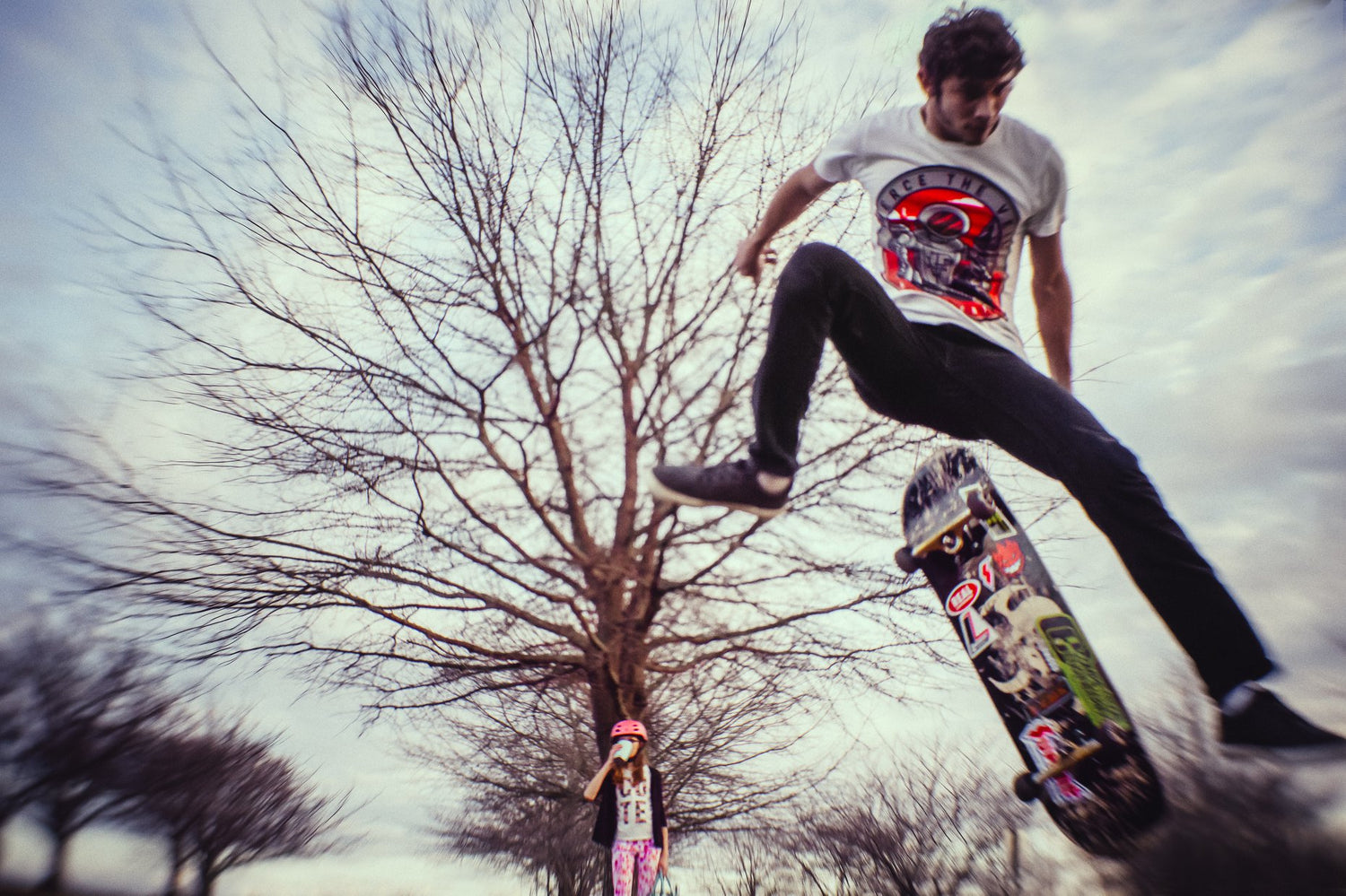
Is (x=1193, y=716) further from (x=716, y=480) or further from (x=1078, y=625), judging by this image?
(x=716, y=480)

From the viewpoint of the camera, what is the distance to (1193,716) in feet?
12.7

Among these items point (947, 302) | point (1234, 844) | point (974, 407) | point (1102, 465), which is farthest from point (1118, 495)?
point (1234, 844)

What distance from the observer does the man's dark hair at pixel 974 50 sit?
176 centimetres

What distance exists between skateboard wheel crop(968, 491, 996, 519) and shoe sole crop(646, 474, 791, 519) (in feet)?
2.91

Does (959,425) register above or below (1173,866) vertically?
above

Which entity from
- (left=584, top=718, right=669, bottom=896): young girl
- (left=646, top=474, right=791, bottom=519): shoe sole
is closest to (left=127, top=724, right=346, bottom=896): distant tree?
(left=584, top=718, right=669, bottom=896): young girl

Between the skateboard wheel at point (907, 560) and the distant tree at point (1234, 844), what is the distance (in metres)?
1.10

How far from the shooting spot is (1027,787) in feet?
6.44

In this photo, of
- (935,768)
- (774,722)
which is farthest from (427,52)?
(935,768)

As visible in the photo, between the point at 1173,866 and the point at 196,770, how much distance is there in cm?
728

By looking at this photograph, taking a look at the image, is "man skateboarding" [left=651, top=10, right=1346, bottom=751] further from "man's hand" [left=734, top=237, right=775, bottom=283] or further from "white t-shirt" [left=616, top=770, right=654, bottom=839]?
"white t-shirt" [left=616, top=770, right=654, bottom=839]

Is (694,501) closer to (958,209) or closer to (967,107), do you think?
(958,209)

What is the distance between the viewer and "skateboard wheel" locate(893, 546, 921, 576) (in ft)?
8.21

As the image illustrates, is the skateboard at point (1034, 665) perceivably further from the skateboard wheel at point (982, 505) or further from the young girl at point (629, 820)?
the young girl at point (629, 820)
